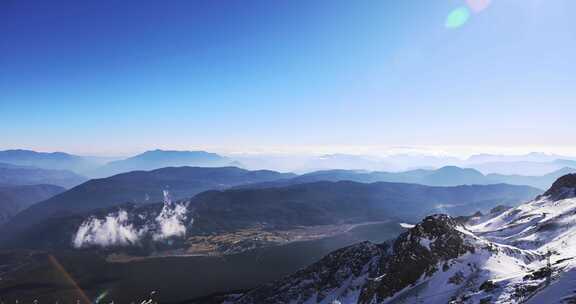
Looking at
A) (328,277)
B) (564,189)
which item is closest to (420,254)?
(328,277)

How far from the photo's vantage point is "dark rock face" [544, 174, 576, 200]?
176 meters

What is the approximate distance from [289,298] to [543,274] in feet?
371

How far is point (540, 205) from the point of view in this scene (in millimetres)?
183250

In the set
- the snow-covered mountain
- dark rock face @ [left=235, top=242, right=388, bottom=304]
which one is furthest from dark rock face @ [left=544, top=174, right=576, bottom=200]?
dark rock face @ [left=235, top=242, right=388, bottom=304]

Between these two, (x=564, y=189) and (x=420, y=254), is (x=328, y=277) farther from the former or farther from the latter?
(x=564, y=189)

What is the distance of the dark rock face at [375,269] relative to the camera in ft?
336

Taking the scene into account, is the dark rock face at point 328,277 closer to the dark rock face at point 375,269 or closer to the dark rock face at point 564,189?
the dark rock face at point 375,269

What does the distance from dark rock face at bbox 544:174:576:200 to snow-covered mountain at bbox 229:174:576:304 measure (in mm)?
1362

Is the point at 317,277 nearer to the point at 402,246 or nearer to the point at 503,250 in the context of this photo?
the point at 402,246

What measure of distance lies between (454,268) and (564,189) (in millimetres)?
140885

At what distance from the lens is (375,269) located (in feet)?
436

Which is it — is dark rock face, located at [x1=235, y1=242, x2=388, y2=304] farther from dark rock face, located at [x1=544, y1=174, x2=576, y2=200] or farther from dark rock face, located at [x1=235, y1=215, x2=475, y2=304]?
dark rock face, located at [x1=544, y1=174, x2=576, y2=200]

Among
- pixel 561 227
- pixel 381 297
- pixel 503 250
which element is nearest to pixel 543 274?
Answer: pixel 503 250

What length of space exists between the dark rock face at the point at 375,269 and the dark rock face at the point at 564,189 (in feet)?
346
